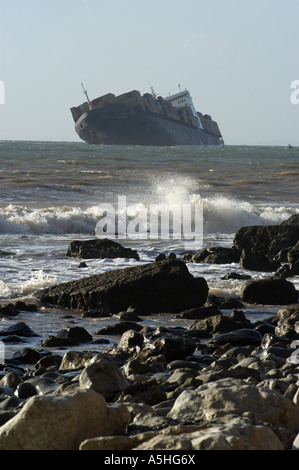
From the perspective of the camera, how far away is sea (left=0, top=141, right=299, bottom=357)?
292 inches

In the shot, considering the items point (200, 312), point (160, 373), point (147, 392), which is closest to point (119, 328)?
point (200, 312)

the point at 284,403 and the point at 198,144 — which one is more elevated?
the point at 198,144

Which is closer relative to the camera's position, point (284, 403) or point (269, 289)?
point (284, 403)

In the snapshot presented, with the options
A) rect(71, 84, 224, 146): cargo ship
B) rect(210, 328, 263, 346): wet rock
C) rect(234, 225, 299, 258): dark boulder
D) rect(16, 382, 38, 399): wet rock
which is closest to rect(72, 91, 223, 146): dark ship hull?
rect(71, 84, 224, 146): cargo ship

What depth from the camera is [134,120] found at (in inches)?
3841

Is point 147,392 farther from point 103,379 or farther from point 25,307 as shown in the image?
point 25,307

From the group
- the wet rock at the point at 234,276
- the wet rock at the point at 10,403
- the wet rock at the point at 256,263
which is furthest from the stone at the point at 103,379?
the wet rock at the point at 256,263

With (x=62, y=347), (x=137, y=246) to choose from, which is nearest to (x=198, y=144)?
(x=137, y=246)

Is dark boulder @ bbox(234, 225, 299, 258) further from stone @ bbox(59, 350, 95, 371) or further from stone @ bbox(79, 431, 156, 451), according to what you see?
stone @ bbox(79, 431, 156, 451)

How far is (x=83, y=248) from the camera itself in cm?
1099

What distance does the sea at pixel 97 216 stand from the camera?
24.4 ft

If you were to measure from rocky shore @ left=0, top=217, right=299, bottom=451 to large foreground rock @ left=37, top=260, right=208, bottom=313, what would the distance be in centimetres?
1
